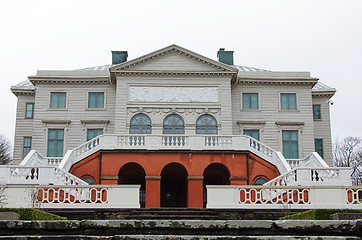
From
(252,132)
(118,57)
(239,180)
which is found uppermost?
(118,57)

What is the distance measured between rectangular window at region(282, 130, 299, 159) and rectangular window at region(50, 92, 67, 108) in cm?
1642

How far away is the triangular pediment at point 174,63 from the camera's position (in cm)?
3484

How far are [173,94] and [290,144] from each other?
366 inches

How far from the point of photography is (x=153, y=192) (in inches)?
1093

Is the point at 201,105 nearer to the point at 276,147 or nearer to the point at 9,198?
the point at 276,147

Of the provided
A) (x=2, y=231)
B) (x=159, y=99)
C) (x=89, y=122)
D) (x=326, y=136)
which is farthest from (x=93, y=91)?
(x=2, y=231)

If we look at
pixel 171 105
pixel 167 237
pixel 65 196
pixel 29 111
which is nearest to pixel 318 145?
pixel 171 105

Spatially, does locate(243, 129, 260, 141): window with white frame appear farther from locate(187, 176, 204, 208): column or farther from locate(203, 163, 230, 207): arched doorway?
locate(187, 176, 204, 208): column

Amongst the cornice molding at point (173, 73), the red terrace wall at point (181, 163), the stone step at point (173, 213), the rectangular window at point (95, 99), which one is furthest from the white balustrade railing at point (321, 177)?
the rectangular window at point (95, 99)

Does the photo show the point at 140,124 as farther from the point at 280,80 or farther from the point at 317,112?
the point at 317,112

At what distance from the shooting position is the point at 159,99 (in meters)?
34.7

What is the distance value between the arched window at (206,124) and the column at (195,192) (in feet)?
21.2

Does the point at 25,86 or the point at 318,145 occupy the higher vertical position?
the point at 25,86

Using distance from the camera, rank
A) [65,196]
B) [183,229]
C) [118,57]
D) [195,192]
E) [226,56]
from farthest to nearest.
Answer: [118,57] → [226,56] → [195,192] → [65,196] → [183,229]
